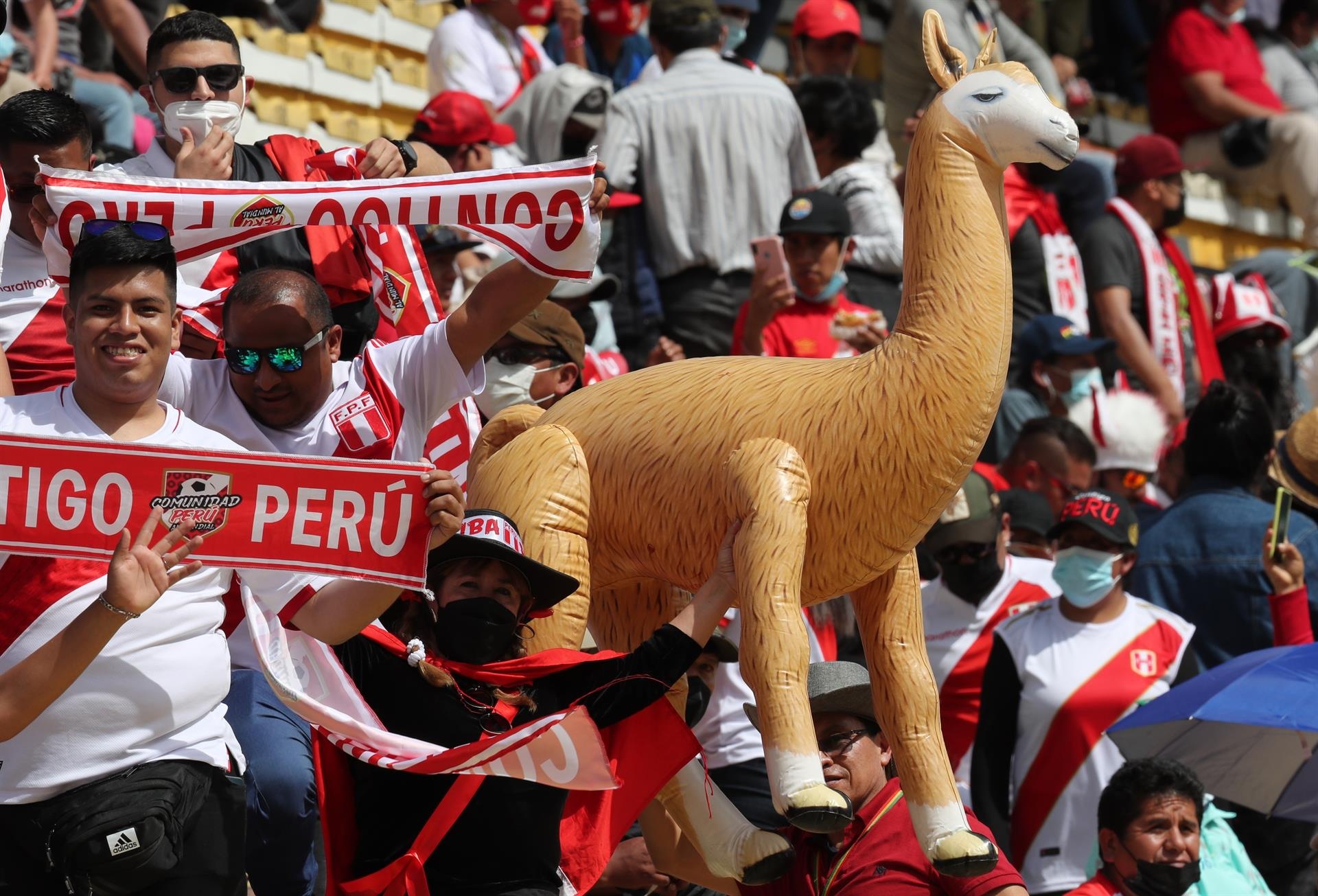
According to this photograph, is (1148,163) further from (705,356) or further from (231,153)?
(231,153)

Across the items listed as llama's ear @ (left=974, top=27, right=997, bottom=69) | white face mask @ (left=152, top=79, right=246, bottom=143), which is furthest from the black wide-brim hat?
white face mask @ (left=152, top=79, right=246, bottom=143)

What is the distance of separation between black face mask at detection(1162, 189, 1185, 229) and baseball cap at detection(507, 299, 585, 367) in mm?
4583

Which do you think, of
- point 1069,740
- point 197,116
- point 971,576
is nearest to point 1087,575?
point 971,576

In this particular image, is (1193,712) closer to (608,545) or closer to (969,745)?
(969,745)

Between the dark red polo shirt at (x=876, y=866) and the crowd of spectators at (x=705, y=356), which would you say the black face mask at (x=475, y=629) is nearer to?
the crowd of spectators at (x=705, y=356)

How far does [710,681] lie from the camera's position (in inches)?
201

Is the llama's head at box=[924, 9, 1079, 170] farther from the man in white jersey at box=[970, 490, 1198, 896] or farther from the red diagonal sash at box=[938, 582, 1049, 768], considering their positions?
the red diagonal sash at box=[938, 582, 1049, 768]

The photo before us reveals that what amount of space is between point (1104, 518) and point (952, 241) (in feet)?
7.49

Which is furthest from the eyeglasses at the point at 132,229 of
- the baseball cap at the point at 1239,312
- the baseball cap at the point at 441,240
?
the baseball cap at the point at 1239,312

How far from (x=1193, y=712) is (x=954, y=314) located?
5.82ft

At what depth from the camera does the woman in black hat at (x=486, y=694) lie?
3902mm

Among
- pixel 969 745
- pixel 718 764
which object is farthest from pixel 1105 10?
pixel 718 764

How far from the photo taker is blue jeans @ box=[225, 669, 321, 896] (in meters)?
4.31

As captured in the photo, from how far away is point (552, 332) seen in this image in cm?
Answer: 569
